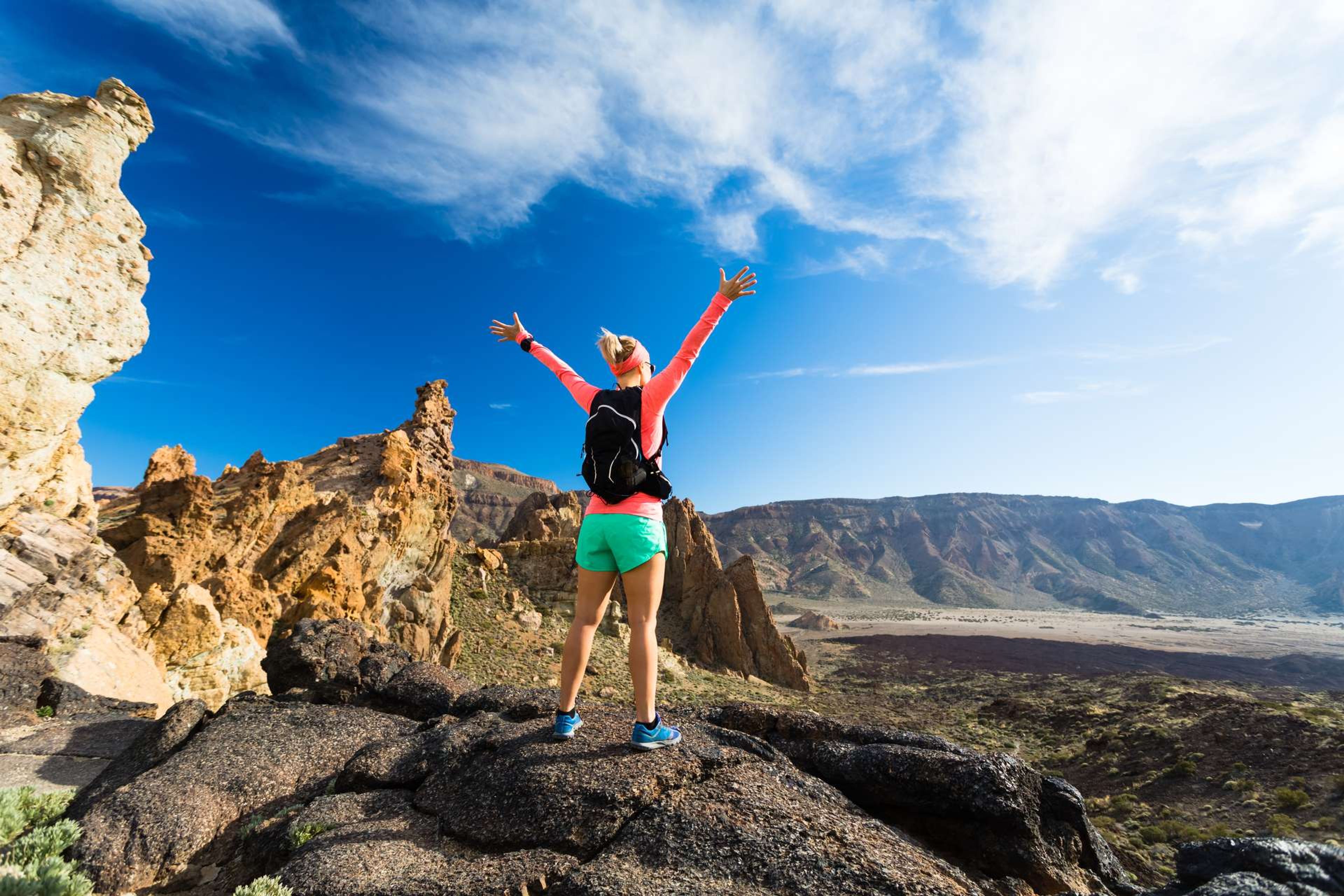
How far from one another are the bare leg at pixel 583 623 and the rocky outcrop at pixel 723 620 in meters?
35.7

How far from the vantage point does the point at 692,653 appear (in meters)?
40.2

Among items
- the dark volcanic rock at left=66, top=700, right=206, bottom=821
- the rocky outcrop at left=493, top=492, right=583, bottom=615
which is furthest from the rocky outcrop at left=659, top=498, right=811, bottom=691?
the dark volcanic rock at left=66, top=700, right=206, bottom=821

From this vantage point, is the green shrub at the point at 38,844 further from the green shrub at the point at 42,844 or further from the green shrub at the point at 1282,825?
the green shrub at the point at 1282,825

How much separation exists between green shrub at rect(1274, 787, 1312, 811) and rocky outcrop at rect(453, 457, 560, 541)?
3805 inches

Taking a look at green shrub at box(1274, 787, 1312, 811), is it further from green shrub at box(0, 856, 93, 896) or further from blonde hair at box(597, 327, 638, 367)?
green shrub at box(0, 856, 93, 896)

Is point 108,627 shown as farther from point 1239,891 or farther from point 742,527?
point 742,527

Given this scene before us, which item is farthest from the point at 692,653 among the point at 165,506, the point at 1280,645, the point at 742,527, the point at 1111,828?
the point at 742,527

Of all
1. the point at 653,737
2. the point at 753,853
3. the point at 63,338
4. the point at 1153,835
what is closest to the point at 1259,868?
the point at 753,853

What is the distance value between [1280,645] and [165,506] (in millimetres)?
138942

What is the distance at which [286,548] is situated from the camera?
52.5 ft

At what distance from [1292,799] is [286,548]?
1123 inches

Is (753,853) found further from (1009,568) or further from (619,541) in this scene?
(1009,568)

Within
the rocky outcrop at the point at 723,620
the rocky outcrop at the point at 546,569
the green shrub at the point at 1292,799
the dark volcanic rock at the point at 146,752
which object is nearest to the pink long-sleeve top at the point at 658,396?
the dark volcanic rock at the point at 146,752

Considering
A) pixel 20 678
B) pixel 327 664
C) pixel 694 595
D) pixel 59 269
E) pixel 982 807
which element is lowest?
pixel 694 595
